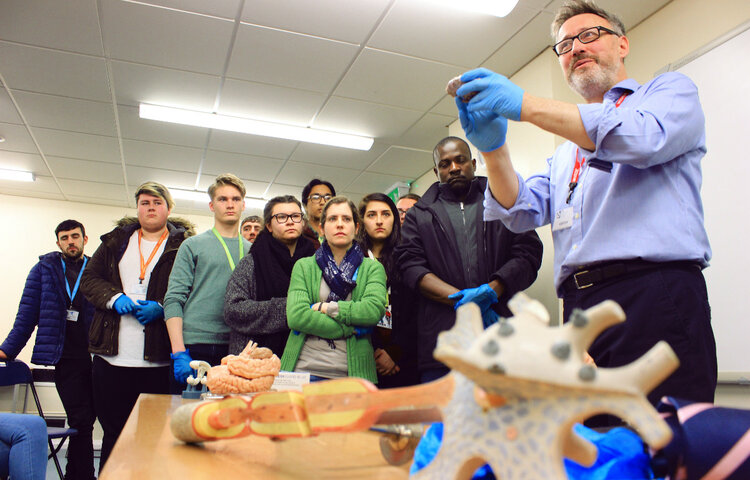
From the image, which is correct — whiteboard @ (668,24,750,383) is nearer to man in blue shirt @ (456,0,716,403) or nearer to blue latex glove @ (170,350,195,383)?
man in blue shirt @ (456,0,716,403)

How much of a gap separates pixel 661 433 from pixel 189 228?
110 inches

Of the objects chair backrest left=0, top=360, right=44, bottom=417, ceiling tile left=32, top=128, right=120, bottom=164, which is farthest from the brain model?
ceiling tile left=32, top=128, right=120, bottom=164

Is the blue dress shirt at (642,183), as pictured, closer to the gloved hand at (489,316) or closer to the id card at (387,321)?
the gloved hand at (489,316)

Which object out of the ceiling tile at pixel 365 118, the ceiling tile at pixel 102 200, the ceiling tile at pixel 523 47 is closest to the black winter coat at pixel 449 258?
the ceiling tile at pixel 523 47

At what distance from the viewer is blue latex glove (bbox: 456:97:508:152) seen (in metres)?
0.99

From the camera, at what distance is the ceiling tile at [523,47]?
117 inches

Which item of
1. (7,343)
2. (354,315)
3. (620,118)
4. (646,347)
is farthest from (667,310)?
(7,343)

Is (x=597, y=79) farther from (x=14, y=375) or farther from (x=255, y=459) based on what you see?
(x=14, y=375)

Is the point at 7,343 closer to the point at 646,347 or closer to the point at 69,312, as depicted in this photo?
the point at 69,312

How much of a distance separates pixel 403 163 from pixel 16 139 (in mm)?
3616

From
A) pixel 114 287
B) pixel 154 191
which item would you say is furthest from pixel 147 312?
pixel 154 191

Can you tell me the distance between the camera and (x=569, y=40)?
1.28 m

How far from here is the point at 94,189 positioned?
6.31 m

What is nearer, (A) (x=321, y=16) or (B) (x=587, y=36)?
(B) (x=587, y=36)
